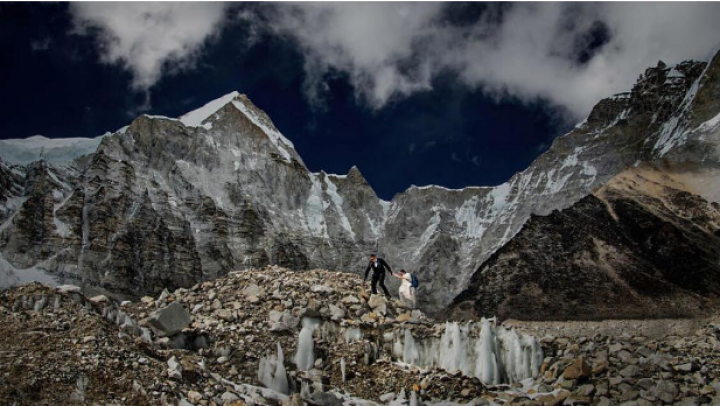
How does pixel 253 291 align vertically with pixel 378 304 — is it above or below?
above

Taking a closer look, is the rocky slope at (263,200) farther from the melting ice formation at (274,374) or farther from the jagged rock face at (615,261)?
the melting ice formation at (274,374)

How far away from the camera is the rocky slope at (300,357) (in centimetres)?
1235

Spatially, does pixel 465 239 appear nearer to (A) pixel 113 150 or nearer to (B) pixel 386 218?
(B) pixel 386 218

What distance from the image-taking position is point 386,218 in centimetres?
17225

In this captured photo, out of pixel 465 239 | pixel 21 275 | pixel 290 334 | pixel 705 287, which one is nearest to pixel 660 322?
pixel 705 287

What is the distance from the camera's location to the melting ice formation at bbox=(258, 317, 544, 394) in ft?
54.0

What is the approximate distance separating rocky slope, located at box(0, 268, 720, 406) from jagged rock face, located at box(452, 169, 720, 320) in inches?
1960

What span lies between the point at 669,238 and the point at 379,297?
63.8 m

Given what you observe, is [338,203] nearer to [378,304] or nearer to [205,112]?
[205,112]

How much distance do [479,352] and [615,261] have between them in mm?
62399

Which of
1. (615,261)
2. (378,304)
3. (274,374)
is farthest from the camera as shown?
(615,261)

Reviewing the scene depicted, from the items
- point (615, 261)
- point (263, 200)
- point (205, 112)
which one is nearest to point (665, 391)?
point (615, 261)

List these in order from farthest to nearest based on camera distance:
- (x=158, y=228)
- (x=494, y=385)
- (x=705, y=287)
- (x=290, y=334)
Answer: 1. (x=158, y=228)
2. (x=705, y=287)
3. (x=290, y=334)
4. (x=494, y=385)

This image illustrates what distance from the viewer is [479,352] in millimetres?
16719
